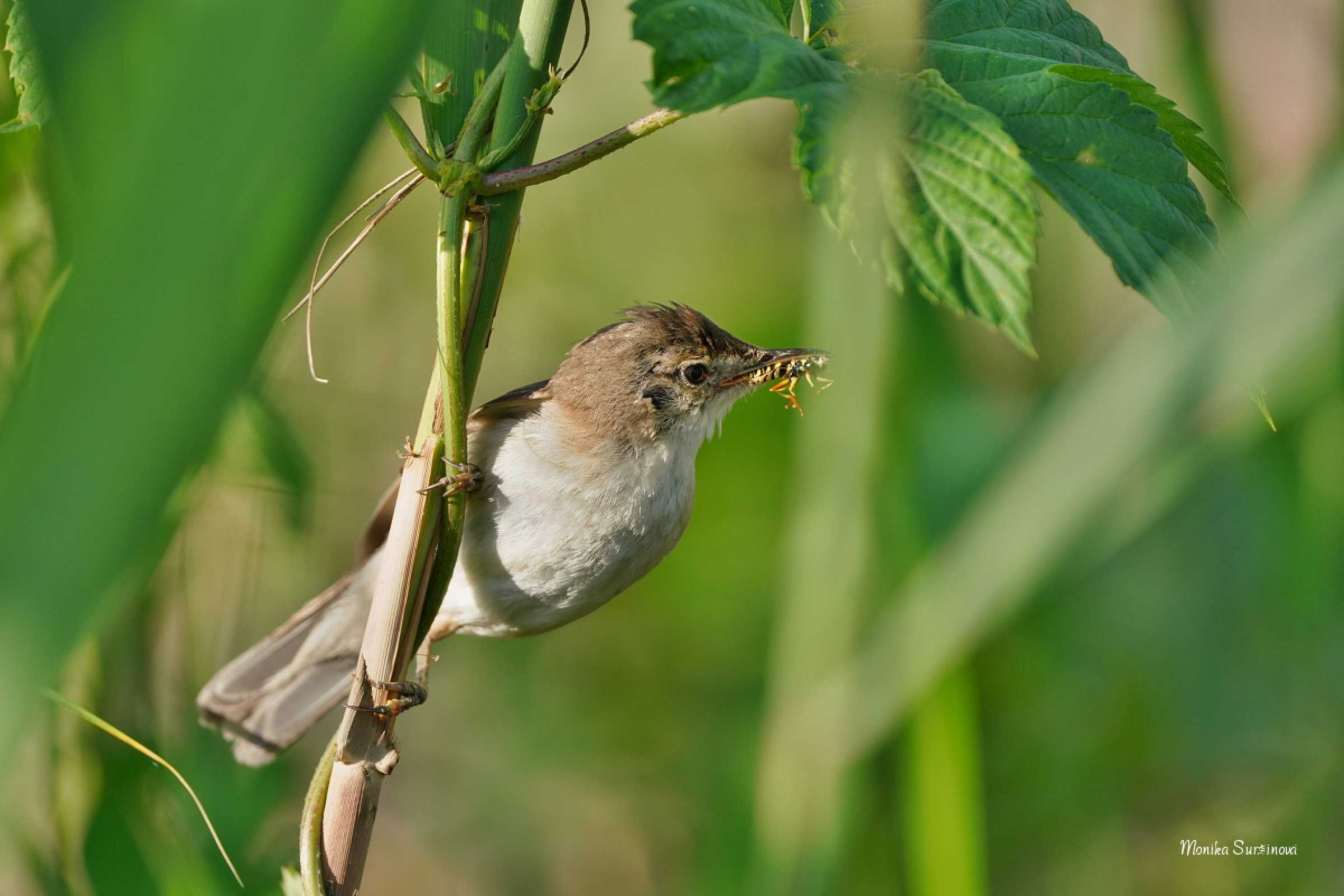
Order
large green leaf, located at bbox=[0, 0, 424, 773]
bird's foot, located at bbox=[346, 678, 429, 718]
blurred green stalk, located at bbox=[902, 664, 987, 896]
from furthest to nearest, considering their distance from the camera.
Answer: blurred green stalk, located at bbox=[902, 664, 987, 896] < bird's foot, located at bbox=[346, 678, 429, 718] < large green leaf, located at bbox=[0, 0, 424, 773]

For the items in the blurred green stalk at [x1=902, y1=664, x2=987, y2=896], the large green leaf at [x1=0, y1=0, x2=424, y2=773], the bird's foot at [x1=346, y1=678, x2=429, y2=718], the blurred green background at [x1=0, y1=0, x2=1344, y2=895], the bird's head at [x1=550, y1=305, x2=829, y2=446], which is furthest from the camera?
the bird's head at [x1=550, y1=305, x2=829, y2=446]

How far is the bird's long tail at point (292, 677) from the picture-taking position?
94.7 inches

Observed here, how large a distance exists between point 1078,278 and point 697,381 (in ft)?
5.61

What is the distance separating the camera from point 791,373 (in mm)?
2324

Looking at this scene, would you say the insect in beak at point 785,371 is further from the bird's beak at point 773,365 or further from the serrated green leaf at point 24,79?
the serrated green leaf at point 24,79

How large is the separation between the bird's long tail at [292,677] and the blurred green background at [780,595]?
88 mm

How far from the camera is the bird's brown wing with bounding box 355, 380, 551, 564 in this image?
2400 millimetres

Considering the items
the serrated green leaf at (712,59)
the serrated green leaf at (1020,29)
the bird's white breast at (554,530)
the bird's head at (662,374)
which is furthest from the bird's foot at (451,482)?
the bird's head at (662,374)

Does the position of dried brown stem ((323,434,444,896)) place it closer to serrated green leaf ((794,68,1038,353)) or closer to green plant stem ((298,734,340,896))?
green plant stem ((298,734,340,896))

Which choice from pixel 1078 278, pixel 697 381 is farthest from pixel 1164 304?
pixel 1078 278

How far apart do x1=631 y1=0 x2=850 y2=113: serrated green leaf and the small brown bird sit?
1226 millimetres

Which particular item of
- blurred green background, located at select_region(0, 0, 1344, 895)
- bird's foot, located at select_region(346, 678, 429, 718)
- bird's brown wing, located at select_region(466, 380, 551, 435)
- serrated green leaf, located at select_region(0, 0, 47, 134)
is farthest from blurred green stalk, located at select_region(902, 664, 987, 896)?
serrated green leaf, located at select_region(0, 0, 47, 134)

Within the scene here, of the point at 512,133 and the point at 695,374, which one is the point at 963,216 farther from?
the point at 695,374

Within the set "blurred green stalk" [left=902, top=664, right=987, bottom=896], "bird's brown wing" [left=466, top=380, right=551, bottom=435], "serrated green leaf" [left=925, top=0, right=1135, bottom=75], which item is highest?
"serrated green leaf" [left=925, top=0, right=1135, bottom=75]
